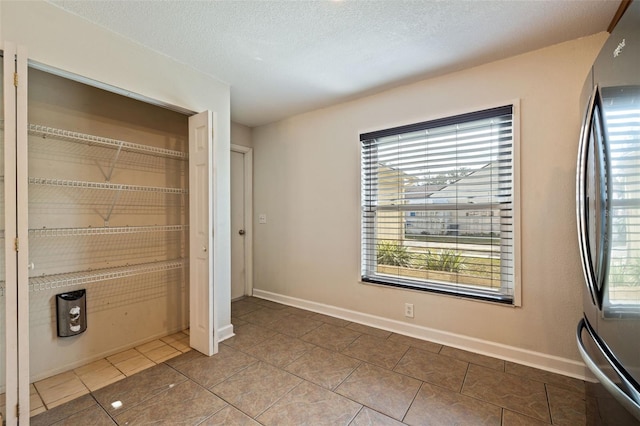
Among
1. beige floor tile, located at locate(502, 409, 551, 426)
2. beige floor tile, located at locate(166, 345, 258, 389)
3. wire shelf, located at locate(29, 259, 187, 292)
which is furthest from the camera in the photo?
beige floor tile, located at locate(166, 345, 258, 389)

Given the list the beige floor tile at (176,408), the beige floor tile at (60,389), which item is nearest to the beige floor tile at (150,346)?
the beige floor tile at (60,389)

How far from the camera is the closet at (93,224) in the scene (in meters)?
1.49

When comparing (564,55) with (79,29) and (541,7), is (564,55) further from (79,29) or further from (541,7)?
(79,29)

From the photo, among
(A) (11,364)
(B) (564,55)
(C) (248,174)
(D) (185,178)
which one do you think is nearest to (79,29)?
(D) (185,178)

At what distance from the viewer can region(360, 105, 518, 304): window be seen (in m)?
2.35

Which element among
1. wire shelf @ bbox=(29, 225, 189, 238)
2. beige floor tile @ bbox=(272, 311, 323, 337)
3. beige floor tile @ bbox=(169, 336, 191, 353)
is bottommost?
beige floor tile @ bbox=(169, 336, 191, 353)

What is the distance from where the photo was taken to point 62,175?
7.13 feet

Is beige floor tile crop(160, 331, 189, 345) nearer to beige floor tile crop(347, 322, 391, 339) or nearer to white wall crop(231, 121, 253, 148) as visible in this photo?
beige floor tile crop(347, 322, 391, 339)

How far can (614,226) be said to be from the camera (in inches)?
37.9

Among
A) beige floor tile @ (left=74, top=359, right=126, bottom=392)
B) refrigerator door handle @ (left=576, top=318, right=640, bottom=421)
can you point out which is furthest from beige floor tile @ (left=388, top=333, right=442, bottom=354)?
beige floor tile @ (left=74, top=359, right=126, bottom=392)

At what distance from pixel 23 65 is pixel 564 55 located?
3.39 m

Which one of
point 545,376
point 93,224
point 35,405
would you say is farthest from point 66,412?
point 545,376

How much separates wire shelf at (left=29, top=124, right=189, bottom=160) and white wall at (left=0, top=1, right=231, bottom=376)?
42 cm

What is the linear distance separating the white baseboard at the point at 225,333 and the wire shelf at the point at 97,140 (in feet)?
5.64
